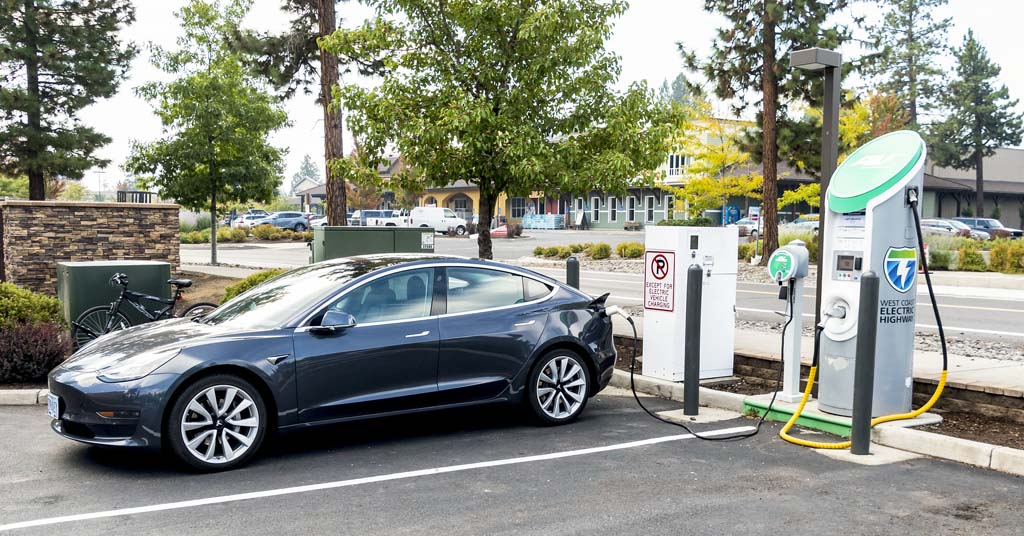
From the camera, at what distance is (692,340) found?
734 centimetres

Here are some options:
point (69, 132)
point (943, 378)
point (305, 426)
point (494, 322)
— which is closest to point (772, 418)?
point (943, 378)

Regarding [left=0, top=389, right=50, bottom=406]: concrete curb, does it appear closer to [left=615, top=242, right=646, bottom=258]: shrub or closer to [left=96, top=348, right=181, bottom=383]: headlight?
[left=96, top=348, right=181, bottom=383]: headlight

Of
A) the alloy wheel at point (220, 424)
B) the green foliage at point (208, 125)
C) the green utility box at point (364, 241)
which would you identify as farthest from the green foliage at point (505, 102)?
the green foliage at point (208, 125)

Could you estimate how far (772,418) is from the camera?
7.45 metres

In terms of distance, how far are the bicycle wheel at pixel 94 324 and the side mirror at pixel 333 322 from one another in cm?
493

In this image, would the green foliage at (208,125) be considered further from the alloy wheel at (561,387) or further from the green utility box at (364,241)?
the alloy wheel at (561,387)

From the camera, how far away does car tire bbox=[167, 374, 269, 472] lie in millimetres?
5719

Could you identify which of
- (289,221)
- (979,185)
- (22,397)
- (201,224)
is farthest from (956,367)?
(979,185)

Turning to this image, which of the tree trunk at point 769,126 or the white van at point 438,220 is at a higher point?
the tree trunk at point 769,126

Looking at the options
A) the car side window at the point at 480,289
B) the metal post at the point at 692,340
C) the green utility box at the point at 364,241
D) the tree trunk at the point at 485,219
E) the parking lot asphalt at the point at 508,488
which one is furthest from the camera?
the green utility box at the point at 364,241

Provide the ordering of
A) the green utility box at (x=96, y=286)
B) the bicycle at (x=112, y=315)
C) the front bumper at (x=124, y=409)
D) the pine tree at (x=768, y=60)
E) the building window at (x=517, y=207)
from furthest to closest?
the building window at (x=517, y=207), the pine tree at (x=768, y=60), the green utility box at (x=96, y=286), the bicycle at (x=112, y=315), the front bumper at (x=124, y=409)

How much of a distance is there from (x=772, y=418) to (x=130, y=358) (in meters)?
5.10

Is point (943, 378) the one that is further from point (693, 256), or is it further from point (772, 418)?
point (693, 256)

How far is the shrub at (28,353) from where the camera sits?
8438mm
